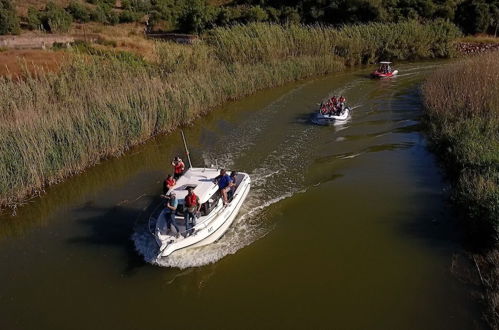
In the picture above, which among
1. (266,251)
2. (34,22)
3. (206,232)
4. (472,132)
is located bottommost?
(266,251)

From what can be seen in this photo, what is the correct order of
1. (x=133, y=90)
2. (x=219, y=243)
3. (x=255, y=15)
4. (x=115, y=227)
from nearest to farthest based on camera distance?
(x=219, y=243) < (x=115, y=227) < (x=133, y=90) < (x=255, y=15)

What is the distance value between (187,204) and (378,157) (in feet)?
34.5

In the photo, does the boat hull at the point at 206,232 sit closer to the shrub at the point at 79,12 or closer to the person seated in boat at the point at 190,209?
the person seated in boat at the point at 190,209

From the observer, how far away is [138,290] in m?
11.9

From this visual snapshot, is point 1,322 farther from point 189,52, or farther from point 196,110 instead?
point 189,52

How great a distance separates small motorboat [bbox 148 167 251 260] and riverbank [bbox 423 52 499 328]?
7.49 metres

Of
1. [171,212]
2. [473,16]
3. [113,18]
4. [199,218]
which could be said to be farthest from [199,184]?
[113,18]

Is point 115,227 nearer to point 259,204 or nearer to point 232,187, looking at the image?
point 232,187

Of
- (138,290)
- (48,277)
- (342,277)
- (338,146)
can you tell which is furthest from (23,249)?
(338,146)

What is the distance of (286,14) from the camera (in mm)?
52344

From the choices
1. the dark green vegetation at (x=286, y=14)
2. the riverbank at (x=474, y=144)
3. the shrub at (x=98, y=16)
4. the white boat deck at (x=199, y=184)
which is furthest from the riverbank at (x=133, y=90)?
the shrub at (x=98, y=16)

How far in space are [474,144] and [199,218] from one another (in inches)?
423

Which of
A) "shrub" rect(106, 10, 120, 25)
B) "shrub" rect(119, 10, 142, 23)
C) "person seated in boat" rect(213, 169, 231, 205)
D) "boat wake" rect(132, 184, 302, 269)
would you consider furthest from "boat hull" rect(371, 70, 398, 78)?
"shrub" rect(106, 10, 120, 25)

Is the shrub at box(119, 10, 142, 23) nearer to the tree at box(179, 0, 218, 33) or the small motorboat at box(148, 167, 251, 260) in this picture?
the tree at box(179, 0, 218, 33)
